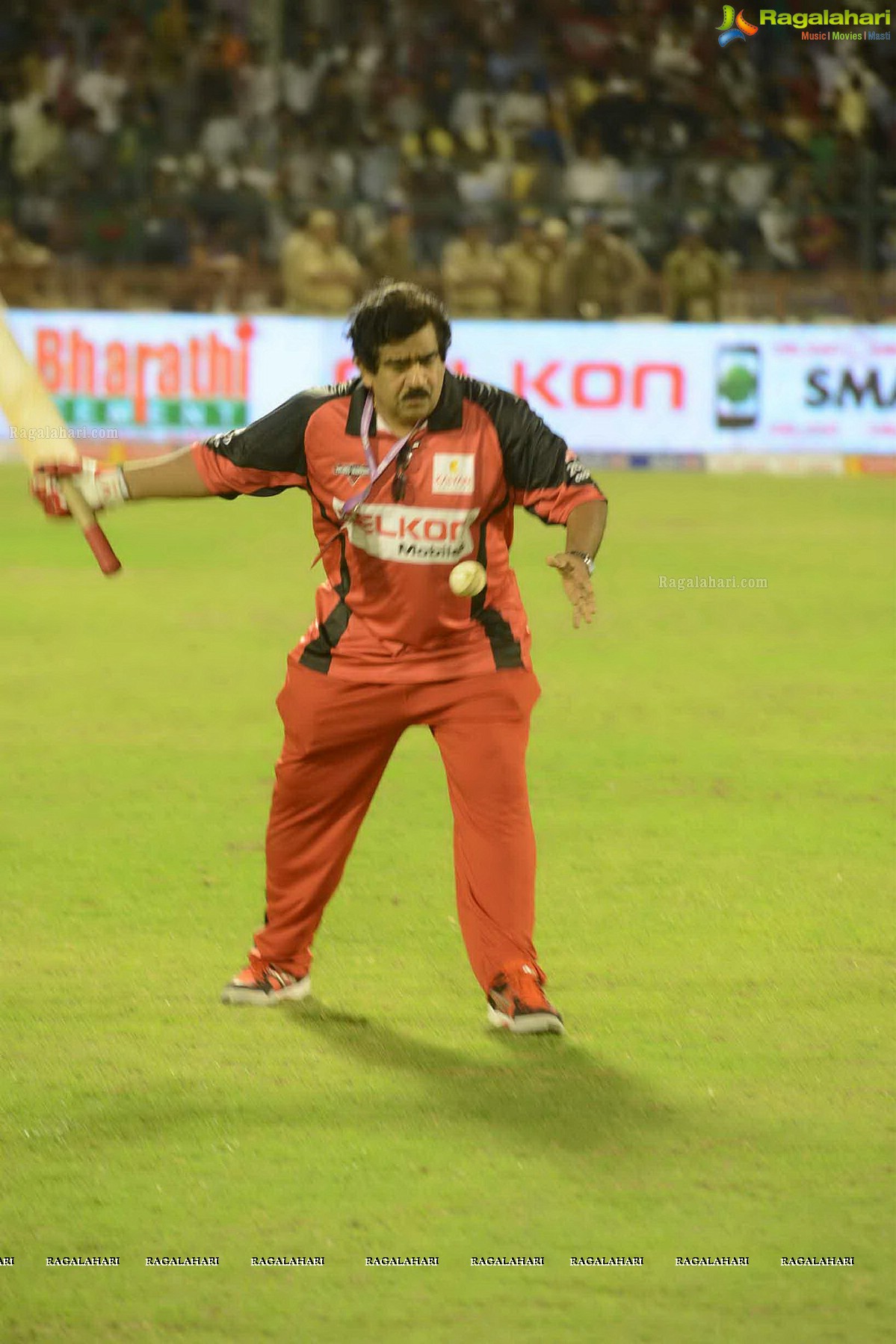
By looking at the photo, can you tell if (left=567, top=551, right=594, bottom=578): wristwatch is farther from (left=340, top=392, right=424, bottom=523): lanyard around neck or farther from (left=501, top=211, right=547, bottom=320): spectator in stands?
(left=501, top=211, right=547, bottom=320): spectator in stands

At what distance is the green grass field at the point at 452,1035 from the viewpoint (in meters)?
3.82

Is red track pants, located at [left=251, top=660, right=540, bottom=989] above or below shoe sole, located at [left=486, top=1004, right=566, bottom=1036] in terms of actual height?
above

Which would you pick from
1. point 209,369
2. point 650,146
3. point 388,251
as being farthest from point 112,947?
point 650,146

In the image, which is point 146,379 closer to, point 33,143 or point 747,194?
point 33,143

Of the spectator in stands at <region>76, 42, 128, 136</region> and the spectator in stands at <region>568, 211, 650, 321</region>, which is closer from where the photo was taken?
the spectator in stands at <region>568, 211, 650, 321</region>

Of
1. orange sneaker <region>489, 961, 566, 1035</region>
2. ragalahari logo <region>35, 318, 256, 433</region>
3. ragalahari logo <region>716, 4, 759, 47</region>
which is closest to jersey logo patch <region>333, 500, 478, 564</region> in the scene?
orange sneaker <region>489, 961, 566, 1035</region>

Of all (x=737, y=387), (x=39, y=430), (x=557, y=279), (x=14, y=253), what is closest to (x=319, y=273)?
(x=557, y=279)

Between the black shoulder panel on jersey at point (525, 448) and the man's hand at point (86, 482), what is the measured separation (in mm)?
1015

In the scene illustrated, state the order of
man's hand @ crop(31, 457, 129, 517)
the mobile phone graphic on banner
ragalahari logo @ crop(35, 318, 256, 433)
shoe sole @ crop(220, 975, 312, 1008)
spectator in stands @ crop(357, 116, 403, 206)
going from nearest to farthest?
man's hand @ crop(31, 457, 129, 517), shoe sole @ crop(220, 975, 312, 1008), ragalahari logo @ crop(35, 318, 256, 433), the mobile phone graphic on banner, spectator in stands @ crop(357, 116, 403, 206)

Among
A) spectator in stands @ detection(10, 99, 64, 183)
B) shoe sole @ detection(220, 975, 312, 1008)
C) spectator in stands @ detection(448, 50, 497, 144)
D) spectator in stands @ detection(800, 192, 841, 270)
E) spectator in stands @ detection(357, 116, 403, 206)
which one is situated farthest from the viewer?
spectator in stands @ detection(448, 50, 497, 144)

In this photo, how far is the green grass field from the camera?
3824 millimetres

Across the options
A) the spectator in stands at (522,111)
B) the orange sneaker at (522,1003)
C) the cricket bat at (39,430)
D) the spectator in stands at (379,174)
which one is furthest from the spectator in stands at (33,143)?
the orange sneaker at (522,1003)

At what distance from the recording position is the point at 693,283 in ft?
68.8

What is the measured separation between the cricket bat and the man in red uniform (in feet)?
0.15
